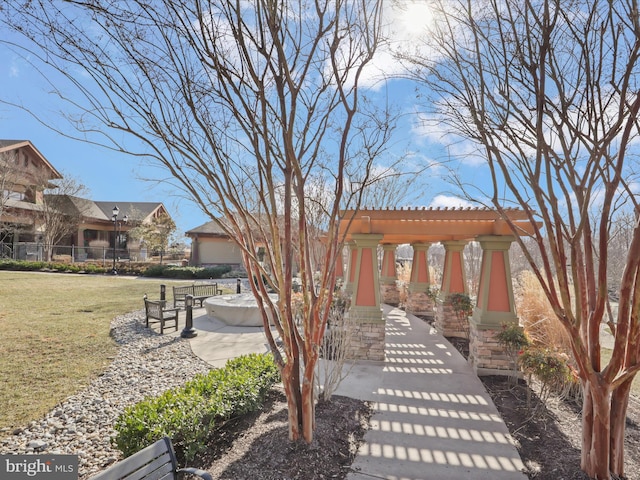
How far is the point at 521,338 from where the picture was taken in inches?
208

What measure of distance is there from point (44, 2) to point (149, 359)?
19.2 ft

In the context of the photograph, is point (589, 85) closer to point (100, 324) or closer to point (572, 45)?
point (572, 45)

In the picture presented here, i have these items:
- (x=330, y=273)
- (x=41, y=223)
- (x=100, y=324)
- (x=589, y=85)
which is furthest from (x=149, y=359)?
(x=41, y=223)

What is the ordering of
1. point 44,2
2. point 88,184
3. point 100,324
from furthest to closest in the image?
point 88,184 < point 100,324 < point 44,2

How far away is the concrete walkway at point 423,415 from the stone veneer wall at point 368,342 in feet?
0.63

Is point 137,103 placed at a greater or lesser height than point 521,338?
greater

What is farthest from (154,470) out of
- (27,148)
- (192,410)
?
(27,148)

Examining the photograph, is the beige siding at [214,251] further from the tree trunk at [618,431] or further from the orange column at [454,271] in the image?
the tree trunk at [618,431]

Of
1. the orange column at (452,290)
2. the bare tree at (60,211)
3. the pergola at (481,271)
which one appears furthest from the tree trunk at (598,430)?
the bare tree at (60,211)

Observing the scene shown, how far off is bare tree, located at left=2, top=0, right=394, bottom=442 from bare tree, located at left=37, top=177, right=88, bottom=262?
27.8 meters

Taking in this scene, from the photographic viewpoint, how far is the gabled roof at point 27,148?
22.1 meters

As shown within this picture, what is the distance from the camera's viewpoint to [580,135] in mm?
2736

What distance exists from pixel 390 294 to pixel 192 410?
11158 millimetres

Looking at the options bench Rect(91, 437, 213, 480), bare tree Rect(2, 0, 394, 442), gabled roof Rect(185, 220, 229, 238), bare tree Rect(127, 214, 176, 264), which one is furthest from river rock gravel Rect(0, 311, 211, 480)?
bare tree Rect(127, 214, 176, 264)
